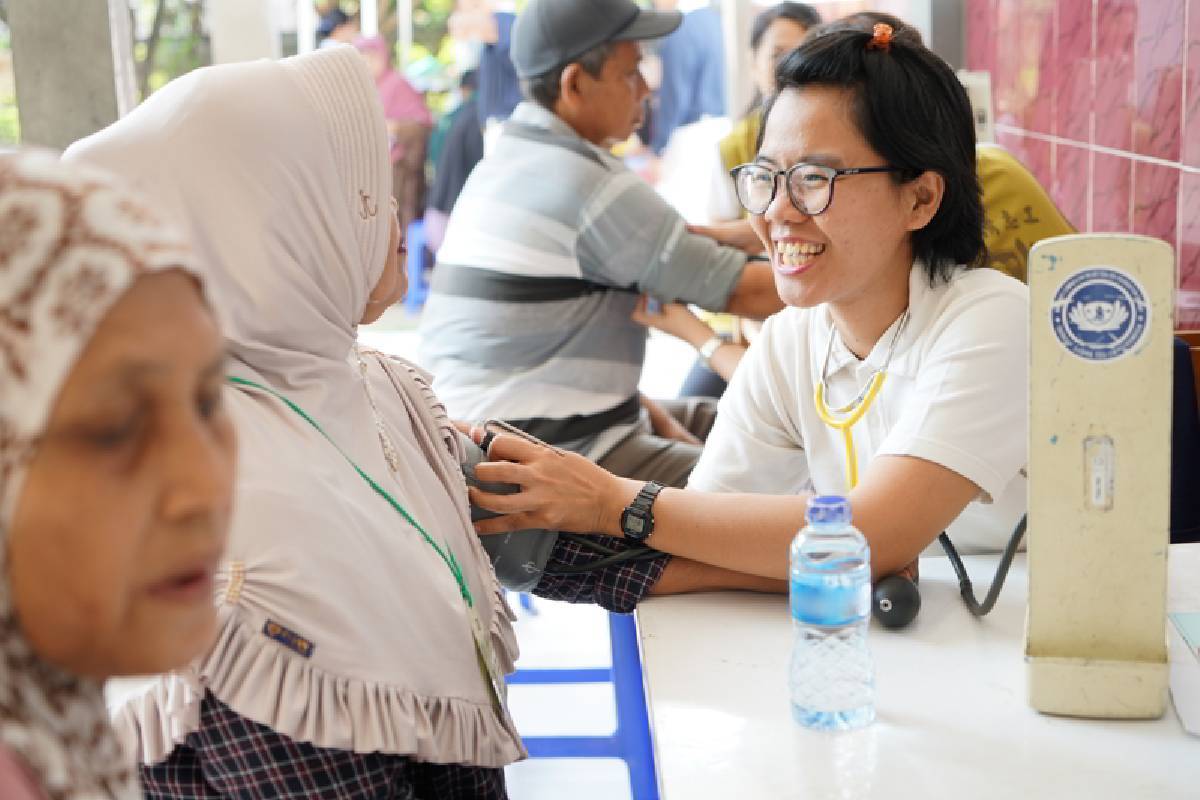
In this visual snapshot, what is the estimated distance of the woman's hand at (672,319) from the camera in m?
2.80

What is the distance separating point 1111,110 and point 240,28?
247 cm

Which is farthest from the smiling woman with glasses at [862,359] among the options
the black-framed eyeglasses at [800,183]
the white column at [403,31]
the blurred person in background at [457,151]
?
the white column at [403,31]

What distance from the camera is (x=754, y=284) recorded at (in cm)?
280

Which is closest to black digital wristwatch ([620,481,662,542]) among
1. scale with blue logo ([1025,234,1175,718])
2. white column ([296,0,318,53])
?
scale with blue logo ([1025,234,1175,718])

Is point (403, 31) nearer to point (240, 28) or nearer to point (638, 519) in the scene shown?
point (240, 28)

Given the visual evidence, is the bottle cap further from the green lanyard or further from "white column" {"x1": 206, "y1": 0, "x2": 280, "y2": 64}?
"white column" {"x1": 206, "y1": 0, "x2": 280, "y2": 64}

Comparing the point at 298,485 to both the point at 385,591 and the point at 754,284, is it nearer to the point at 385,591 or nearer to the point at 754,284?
the point at 385,591

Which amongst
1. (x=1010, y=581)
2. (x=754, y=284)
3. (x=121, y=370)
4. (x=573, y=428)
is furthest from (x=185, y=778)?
(x=754, y=284)

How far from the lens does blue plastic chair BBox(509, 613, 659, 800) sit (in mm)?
1931

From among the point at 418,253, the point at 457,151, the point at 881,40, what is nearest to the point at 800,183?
the point at 881,40

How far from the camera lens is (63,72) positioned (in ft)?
9.38

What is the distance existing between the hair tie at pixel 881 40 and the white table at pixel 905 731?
0.68 metres

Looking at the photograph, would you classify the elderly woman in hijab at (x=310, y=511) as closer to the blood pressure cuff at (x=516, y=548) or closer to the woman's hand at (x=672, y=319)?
the blood pressure cuff at (x=516, y=548)

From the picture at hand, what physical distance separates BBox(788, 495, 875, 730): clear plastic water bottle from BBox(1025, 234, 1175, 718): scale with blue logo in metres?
0.15
